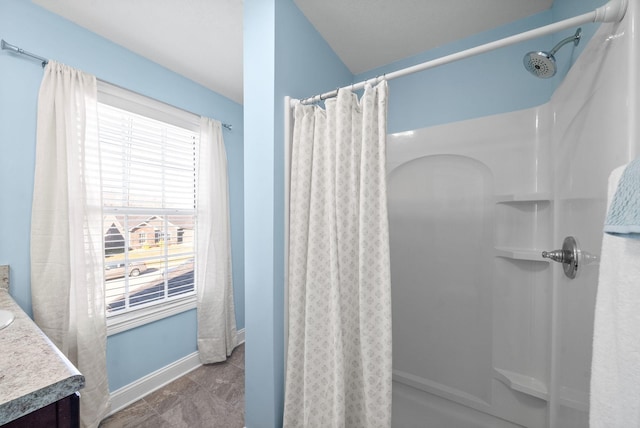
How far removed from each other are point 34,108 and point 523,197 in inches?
111

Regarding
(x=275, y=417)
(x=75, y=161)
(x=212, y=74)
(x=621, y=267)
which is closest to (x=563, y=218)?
(x=621, y=267)

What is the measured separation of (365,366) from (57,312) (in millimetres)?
1717

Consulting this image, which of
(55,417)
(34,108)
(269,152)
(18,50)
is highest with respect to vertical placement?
(18,50)

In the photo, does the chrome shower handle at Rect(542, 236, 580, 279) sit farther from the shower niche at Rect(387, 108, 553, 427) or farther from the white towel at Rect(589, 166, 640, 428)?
the white towel at Rect(589, 166, 640, 428)

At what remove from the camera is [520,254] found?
4.18 feet

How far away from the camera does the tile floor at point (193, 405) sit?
4.75 ft

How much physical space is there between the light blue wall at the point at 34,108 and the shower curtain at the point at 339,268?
1.32 m

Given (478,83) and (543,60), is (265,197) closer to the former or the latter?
(543,60)

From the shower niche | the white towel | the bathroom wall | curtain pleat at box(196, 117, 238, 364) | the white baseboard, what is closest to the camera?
the white towel

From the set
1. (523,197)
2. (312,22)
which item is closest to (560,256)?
(523,197)

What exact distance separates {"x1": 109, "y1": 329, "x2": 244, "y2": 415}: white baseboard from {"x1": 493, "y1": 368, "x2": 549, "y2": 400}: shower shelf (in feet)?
7.42

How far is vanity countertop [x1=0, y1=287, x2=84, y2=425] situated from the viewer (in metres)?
0.46

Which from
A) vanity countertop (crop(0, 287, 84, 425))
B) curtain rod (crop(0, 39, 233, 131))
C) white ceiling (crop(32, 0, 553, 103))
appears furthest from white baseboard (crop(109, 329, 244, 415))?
white ceiling (crop(32, 0, 553, 103))

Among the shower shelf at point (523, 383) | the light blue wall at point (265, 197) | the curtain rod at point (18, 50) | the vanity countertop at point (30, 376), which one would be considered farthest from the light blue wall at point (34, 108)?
the shower shelf at point (523, 383)
